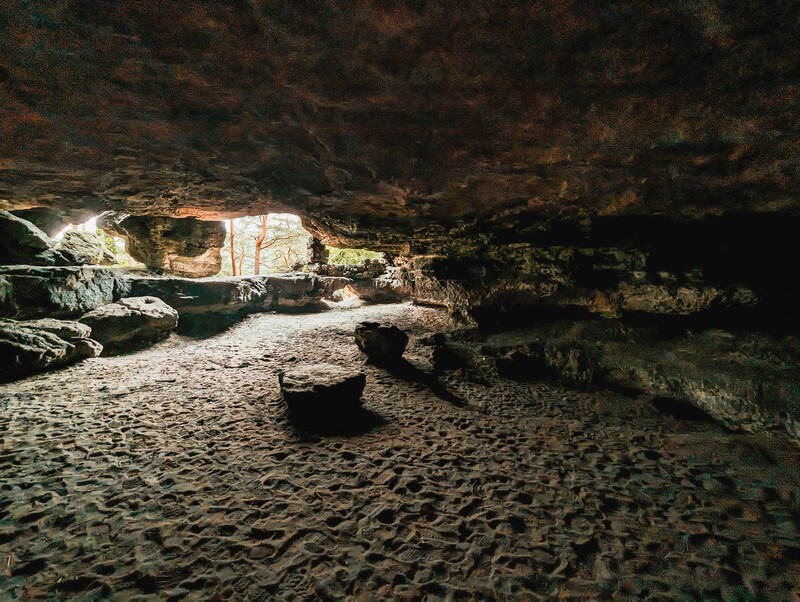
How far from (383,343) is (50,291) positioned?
628 cm

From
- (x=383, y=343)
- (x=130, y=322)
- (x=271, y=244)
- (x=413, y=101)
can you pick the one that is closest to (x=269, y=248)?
(x=271, y=244)

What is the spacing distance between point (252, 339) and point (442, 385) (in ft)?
17.3

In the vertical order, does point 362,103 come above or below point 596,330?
above

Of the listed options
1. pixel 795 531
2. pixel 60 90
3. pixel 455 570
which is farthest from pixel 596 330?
pixel 60 90

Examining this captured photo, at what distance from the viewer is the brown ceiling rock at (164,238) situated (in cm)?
1021

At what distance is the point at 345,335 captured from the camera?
330 inches

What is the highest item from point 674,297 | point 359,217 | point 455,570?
point 359,217

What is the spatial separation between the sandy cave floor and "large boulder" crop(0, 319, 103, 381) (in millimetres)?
619

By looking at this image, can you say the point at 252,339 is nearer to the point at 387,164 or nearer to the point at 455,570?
the point at 387,164

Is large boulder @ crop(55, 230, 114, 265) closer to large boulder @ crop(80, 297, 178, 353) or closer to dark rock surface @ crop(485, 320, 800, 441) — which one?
large boulder @ crop(80, 297, 178, 353)

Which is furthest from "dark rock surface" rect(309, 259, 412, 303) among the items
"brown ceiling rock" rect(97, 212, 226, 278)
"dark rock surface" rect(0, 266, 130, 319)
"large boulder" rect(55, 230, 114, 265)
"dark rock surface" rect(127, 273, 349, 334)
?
"dark rock surface" rect(0, 266, 130, 319)

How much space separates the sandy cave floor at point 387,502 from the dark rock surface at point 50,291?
205 cm

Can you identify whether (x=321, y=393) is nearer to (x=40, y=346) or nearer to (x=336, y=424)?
(x=336, y=424)

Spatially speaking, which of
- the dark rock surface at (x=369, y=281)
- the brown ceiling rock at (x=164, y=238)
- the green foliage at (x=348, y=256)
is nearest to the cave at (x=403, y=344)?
the brown ceiling rock at (x=164, y=238)
